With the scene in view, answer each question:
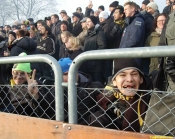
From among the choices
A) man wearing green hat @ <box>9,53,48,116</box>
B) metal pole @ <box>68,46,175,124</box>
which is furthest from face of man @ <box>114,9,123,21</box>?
metal pole @ <box>68,46,175,124</box>

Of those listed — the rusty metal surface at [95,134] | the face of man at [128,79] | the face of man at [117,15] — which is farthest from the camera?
the face of man at [117,15]

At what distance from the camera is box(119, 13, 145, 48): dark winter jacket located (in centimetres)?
471

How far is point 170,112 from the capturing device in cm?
187

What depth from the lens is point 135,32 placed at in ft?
15.6

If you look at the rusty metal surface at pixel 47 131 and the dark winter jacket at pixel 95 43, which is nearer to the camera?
the rusty metal surface at pixel 47 131

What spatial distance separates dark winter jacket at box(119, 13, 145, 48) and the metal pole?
2.78 metres

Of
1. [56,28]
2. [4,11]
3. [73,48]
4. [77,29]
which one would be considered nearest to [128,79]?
[73,48]

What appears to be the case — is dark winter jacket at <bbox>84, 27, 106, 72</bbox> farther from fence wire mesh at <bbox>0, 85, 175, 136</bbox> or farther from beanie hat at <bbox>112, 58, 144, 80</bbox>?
beanie hat at <bbox>112, 58, 144, 80</bbox>

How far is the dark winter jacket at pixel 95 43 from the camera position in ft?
17.7

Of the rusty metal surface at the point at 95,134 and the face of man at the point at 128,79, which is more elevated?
the face of man at the point at 128,79

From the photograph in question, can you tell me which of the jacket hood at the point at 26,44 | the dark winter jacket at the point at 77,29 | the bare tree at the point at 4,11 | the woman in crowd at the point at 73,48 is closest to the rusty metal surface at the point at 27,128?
the jacket hood at the point at 26,44

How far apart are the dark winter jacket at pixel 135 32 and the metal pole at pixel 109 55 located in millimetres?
2781

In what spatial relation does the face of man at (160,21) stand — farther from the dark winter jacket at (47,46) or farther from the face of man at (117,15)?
the dark winter jacket at (47,46)

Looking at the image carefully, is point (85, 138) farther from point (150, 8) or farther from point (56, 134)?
point (150, 8)
